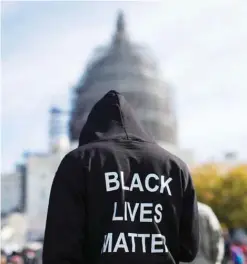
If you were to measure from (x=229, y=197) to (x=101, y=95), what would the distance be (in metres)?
28.8

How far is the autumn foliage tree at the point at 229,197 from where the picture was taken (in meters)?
47.8

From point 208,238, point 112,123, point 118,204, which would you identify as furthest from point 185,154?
point 118,204

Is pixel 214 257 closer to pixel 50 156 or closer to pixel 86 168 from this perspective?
pixel 86 168

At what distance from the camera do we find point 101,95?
246ft

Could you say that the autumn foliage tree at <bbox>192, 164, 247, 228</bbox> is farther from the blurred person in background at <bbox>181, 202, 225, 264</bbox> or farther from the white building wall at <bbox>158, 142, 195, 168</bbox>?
the blurred person in background at <bbox>181, 202, 225, 264</bbox>

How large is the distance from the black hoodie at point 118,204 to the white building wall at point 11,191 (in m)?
73.0

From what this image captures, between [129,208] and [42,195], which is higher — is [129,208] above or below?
above

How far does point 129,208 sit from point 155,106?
2878 inches

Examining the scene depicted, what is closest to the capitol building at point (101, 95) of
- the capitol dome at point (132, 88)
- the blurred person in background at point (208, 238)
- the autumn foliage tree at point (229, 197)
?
the capitol dome at point (132, 88)

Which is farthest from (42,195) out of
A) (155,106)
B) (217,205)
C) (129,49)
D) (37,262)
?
(37,262)

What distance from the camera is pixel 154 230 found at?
9.14 ft

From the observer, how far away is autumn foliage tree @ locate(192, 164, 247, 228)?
1882 inches

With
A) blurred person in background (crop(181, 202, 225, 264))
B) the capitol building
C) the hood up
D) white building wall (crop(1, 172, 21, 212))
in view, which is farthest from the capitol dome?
the hood up

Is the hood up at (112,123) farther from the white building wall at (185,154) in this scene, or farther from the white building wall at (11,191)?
the white building wall at (11,191)
